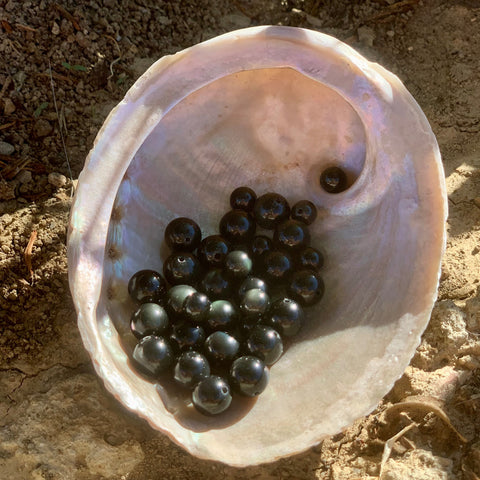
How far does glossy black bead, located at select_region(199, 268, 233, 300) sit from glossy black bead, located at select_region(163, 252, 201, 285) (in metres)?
0.05

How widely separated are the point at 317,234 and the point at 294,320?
470mm

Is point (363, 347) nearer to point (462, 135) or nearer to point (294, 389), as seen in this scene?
point (294, 389)

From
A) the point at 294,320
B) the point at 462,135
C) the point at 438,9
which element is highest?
the point at 438,9

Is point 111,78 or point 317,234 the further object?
point 111,78

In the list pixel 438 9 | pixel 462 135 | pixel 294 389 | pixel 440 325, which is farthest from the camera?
pixel 438 9

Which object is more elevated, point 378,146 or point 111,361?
point 378,146

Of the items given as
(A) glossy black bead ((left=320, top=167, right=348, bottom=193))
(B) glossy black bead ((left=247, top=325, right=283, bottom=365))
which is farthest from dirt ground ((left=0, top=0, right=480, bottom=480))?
(A) glossy black bead ((left=320, top=167, right=348, bottom=193))

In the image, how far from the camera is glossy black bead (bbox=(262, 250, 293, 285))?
105 inches

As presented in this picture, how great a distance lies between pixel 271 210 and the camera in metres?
2.75

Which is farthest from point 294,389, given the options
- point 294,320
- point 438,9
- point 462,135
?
point 438,9

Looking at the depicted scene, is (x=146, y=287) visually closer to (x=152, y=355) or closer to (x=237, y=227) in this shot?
(x=152, y=355)

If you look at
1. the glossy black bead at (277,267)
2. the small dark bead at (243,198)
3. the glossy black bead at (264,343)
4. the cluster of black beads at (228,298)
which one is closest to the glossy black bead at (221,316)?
the cluster of black beads at (228,298)

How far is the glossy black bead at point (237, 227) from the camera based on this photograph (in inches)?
108

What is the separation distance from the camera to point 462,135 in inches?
123
